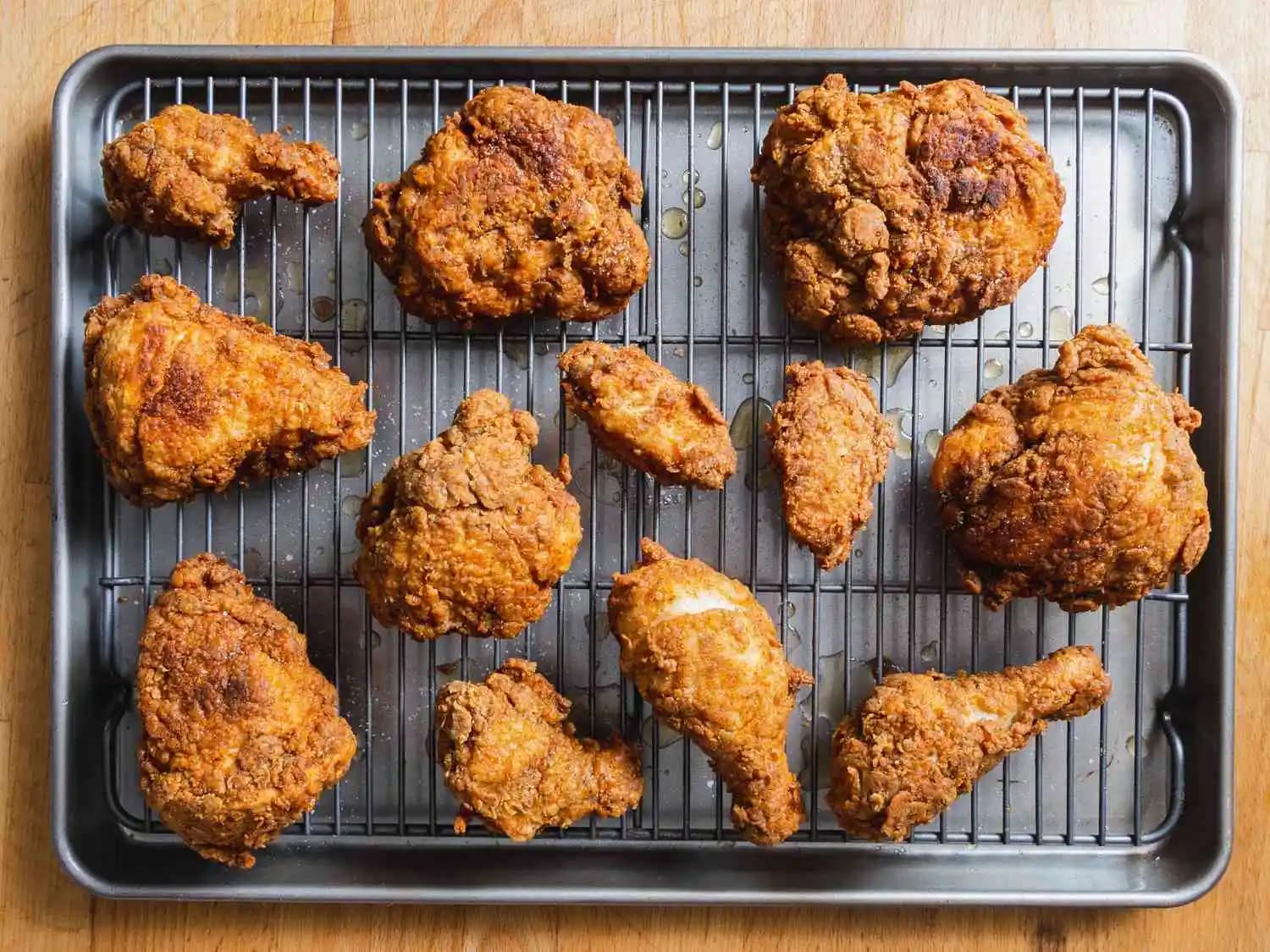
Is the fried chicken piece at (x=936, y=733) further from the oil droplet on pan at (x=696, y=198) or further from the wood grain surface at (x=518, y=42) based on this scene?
the oil droplet on pan at (x=696, y=198)

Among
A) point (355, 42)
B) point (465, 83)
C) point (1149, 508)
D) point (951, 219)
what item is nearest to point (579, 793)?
point (1149, 508)

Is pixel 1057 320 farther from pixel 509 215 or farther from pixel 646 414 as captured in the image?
pixel 509 215

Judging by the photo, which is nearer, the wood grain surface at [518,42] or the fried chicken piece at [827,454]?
the fried chicken piece at [827,454]

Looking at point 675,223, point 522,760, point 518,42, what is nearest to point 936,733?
point 522,760

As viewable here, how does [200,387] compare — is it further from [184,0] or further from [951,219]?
[951,219]

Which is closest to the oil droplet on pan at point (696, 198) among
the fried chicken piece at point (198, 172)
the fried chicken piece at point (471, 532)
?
the fried chicken piece at point (471, 532)

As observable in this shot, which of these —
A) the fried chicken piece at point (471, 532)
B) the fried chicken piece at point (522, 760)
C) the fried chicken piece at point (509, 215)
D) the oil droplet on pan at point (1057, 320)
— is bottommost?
the fried chicken piece at point (522, 760)
